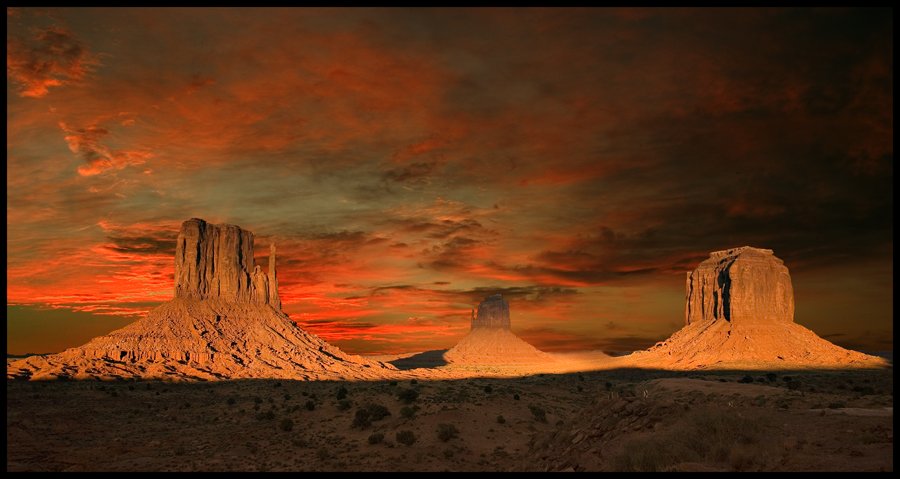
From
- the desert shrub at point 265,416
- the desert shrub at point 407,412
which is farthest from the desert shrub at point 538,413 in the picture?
the desert shrub at point 265,416

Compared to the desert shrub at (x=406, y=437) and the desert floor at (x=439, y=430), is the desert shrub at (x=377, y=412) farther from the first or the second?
the desert shrub at (x=406, y=437)

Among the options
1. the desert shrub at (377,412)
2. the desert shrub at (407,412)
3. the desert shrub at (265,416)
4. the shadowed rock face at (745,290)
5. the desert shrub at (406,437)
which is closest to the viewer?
the desert shrub at (406,437)

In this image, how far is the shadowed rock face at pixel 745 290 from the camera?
159 m

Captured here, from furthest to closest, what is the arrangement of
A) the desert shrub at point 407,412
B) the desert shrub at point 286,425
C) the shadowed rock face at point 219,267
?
the shadowed rock face at point 219,267
the desert shrub at point 286,425
the desert shrub at point 407,412

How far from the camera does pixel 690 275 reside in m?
188

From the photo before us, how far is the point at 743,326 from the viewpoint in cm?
15350

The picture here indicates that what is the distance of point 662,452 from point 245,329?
10559 centimetres

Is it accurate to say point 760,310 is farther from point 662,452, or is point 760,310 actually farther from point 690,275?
point 662,452

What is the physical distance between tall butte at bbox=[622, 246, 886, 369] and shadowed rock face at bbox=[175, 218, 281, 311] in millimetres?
91879

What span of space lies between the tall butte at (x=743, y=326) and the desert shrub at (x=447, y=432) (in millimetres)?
101022

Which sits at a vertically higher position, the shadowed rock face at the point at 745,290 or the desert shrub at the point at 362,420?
the shadowed rock face at the point at 745,290

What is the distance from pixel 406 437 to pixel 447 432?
103 inches

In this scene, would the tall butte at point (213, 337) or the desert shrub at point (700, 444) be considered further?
the tall butte at point (213, 337)
